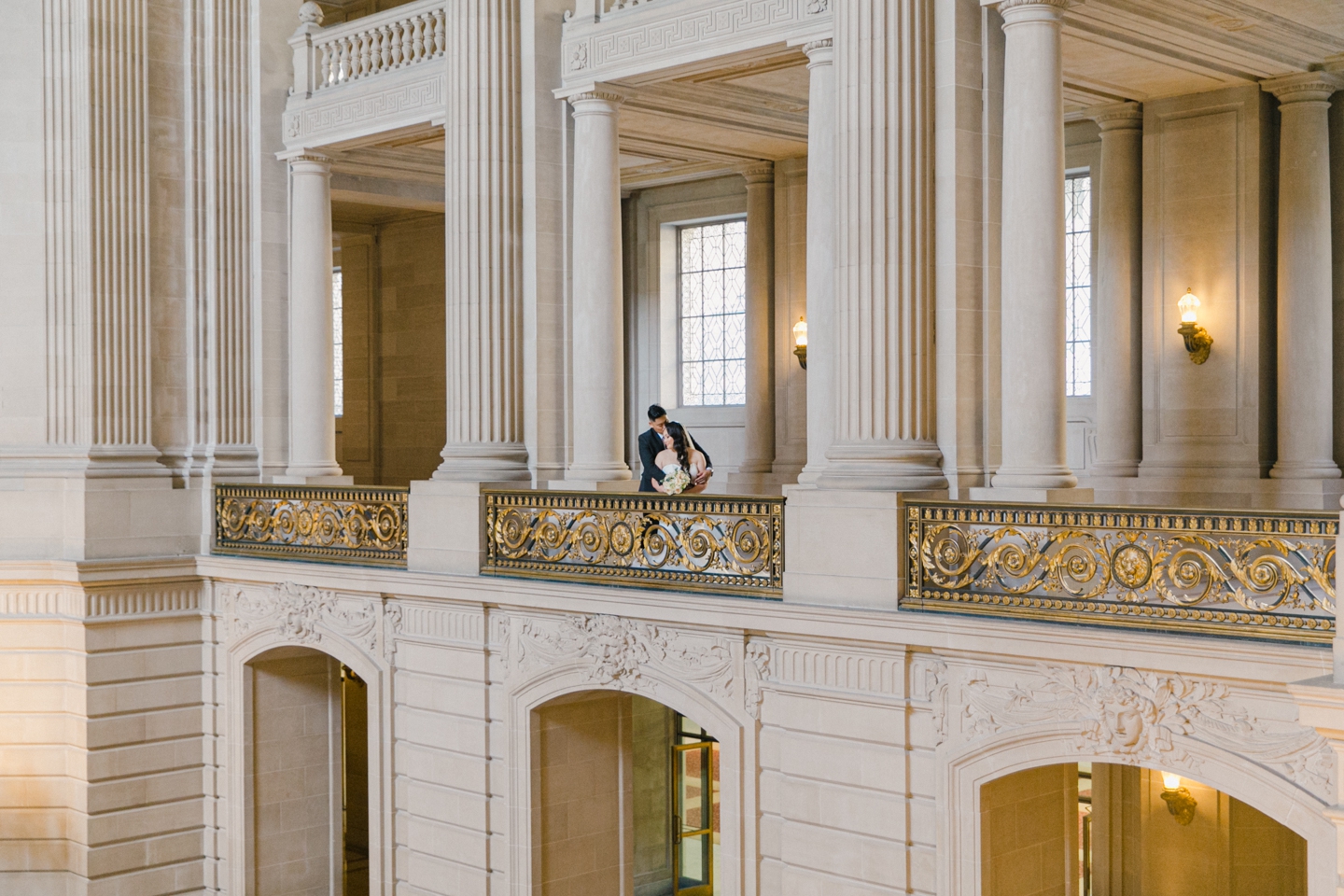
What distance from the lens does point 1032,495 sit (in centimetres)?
970

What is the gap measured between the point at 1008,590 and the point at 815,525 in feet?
5.20

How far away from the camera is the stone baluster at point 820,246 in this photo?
10.8 meters

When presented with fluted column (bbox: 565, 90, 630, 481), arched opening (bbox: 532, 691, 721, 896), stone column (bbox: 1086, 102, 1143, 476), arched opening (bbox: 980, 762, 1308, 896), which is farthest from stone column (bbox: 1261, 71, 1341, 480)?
arched opening (bbox: 532, 691, 721, 896)

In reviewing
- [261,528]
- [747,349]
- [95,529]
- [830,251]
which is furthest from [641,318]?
[830,251]

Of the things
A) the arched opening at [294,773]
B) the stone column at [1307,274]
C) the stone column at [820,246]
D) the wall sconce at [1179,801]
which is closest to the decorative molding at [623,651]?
the stone column at [820,246]

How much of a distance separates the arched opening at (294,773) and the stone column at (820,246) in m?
7.22

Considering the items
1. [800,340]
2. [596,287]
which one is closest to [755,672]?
[596,287]

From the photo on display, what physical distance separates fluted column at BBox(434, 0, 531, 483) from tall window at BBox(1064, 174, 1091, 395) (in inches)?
224

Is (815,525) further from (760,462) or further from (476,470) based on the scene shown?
(760,462)

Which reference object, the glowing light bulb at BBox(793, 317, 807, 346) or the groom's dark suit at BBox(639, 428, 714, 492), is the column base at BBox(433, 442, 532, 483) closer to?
the groom's dark suit at BBox(639, 428, 714, 492)

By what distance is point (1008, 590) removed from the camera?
8.77 m

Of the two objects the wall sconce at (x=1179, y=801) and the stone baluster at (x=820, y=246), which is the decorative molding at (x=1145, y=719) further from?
the wall sconce at (x=1179, y=801)

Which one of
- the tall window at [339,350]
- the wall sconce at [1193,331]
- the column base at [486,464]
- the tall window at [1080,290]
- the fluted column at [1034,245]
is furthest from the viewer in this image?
the tall window at [339,350]

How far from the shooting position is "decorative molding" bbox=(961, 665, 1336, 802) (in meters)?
7.56
